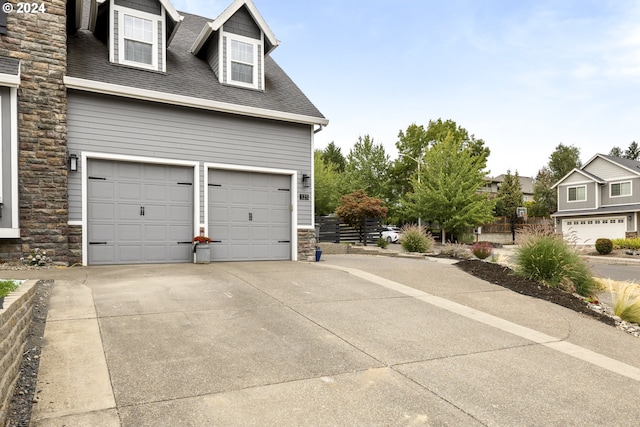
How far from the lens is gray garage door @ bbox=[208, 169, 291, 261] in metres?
10.5

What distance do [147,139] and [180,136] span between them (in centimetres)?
77

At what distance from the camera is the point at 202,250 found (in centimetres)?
980

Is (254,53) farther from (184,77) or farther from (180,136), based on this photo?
(180,136)

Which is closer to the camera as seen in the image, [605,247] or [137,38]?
[137,38]

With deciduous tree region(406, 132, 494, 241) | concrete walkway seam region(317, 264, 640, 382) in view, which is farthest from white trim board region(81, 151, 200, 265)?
deciduous tree region(406, 132, 494, 241)

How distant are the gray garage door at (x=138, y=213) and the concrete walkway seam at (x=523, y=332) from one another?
5.04 metres

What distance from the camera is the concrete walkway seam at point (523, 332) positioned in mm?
4406

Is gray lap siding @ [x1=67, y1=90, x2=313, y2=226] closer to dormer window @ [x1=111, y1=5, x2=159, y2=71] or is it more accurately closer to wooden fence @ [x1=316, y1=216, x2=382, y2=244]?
dormer window @ [x1=111, y1=5, x2=159, y2=71]

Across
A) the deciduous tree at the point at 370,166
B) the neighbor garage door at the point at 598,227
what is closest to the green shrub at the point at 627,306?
the neighbor garage door at the point at 598,227

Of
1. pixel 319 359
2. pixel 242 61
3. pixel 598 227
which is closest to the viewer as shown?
pixel 319 359

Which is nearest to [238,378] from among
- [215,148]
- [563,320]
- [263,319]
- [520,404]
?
Answer: [263,319]

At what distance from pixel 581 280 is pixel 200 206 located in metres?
8.49

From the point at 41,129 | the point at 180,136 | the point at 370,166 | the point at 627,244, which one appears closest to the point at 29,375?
the point at 41,129

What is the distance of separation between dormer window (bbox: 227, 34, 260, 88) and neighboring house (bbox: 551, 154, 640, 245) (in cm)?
2388
